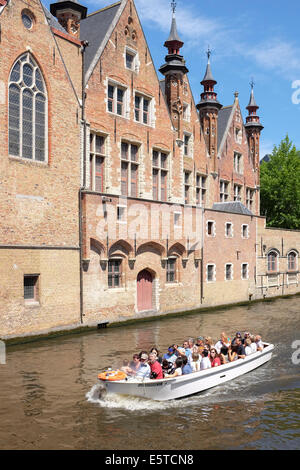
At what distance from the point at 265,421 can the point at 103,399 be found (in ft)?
13.1

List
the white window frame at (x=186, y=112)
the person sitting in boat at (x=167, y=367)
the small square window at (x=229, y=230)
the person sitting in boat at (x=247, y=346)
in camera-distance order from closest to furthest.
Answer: the person sitting in boat at (x=167, y=367) → the person sitting in boat at (x=247, y=346) → the white window frame at (x=186, y=112) → the small square window at (x=229, y=230)

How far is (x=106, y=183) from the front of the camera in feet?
77.3

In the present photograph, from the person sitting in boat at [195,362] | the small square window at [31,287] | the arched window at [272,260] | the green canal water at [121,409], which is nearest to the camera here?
the green canal water at [121,409]

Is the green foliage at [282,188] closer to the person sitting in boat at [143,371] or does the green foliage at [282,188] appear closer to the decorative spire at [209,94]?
the decorative spire at [209,94]

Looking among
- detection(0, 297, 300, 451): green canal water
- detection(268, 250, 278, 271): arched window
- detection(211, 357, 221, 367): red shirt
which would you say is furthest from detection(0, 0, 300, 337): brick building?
detection(211, 357, 221, 367): red shirt

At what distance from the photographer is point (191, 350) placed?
13.7 m

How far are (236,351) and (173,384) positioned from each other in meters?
3.85

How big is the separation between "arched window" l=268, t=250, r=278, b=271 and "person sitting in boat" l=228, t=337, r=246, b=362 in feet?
70.3

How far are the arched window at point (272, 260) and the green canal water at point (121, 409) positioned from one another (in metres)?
17.9

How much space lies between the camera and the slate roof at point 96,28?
23.5 m

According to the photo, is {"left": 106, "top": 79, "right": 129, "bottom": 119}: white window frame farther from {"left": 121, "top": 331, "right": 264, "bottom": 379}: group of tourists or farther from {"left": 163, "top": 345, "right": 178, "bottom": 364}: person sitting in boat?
{"left": 163, "top": 345, "right": 178, "bottom": 364}: person sitting in boat

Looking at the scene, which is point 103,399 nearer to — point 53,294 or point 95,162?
point 53,294

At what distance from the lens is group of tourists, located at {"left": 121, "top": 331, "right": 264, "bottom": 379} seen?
462 inches

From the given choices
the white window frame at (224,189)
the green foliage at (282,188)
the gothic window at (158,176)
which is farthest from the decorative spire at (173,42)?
the green foliage at (282,188)
